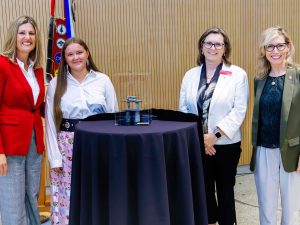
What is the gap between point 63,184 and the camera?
2.80 m

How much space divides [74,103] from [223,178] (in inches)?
51.5

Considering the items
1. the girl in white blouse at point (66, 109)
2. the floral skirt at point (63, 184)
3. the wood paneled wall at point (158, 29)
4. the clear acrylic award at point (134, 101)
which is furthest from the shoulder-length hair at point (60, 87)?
the wood paneled wall at point (158, 29)

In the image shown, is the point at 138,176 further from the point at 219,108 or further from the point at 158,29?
the point at 158,29

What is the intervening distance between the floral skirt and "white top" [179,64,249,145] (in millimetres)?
1008

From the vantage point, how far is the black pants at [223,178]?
2.93 m

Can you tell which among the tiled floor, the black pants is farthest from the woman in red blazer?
the black pants

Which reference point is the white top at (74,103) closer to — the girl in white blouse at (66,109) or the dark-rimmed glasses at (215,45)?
the girl in white blouse at (66,109)

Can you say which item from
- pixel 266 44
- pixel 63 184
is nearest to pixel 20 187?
pixel 63 184

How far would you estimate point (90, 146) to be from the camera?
212 centimetres

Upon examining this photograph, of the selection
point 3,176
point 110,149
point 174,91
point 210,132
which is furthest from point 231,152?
point 174,91

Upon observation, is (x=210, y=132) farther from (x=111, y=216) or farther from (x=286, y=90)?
(x=111, y=216)

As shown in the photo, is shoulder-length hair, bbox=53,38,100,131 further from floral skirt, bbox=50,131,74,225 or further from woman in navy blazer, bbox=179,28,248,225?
woman in navy blazer, bbox=179,28,248,225

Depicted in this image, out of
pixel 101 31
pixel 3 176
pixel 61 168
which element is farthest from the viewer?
pixel 101 31

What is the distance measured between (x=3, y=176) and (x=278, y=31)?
2.21 meters
